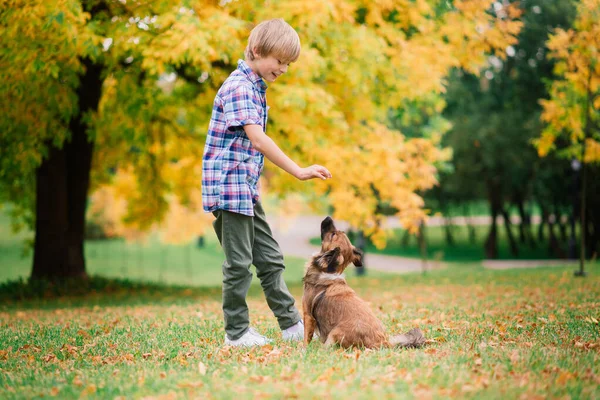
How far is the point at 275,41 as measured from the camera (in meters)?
4.10

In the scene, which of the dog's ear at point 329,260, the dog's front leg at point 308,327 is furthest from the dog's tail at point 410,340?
the dog's ear at point 329,260

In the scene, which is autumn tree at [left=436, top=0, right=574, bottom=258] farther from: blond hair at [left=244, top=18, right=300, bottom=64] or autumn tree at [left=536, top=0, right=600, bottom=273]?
blond hair at [left=244, top=18, right=300, bottom=64]

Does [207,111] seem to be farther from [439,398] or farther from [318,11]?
[439,398]

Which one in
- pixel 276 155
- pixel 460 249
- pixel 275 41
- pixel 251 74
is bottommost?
pixel 460 249

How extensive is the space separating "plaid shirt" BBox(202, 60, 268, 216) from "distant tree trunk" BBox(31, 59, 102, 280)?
23.7ft

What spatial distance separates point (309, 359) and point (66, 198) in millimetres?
8994

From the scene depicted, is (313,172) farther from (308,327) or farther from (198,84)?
(198,84)

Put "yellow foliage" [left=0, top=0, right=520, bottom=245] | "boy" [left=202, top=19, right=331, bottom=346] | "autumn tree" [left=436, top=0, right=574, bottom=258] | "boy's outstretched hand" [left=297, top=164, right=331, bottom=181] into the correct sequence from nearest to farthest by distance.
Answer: "boy's outstretched hand" [left=297, top=164, right=331, bottom=181], "boy" [left=202, top=19, right=331, bottom=346], "yellow foliage" [left=0, top=0, right=520, bottom=245], "autumn tree" [left=436, top=0, right=574, bottom=258]

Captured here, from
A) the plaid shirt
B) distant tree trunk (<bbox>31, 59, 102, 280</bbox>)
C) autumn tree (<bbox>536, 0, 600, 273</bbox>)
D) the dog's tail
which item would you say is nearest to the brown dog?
the dog's tail

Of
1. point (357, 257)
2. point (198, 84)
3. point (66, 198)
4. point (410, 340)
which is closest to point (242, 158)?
point (357, 257)

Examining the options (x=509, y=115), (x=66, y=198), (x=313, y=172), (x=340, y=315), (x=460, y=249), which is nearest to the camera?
(x=313, y=172)

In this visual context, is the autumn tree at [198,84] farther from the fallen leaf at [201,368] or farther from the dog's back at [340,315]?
the fallen leaf at [201,368]

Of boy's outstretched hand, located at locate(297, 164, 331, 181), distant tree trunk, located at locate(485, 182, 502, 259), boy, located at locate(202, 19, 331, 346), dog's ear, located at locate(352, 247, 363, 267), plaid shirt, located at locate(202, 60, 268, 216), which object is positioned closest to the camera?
boy's outstretched hand, located at locate(297, 164, 331, 181)

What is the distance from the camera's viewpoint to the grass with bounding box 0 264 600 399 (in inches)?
127
